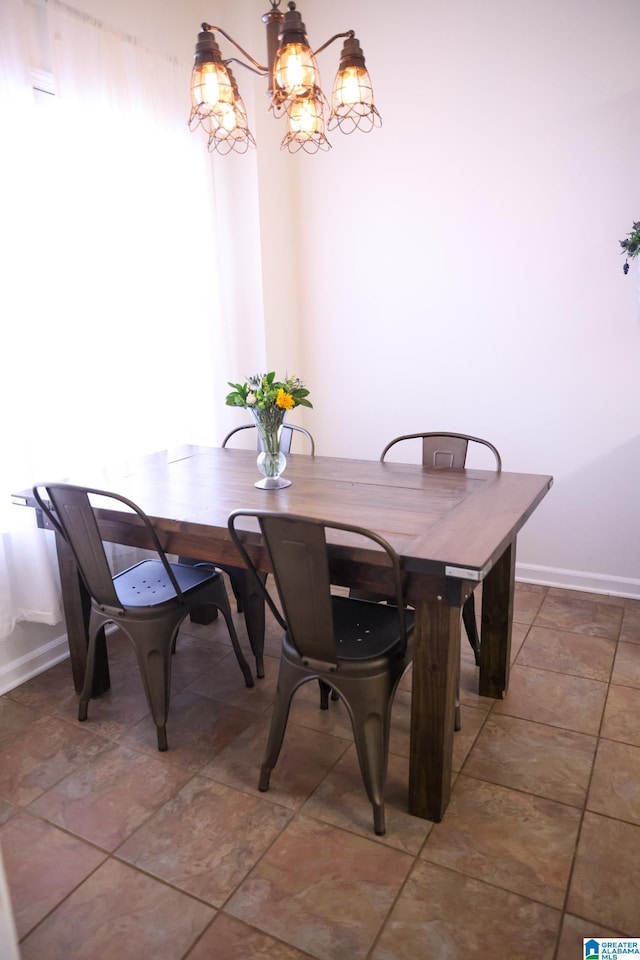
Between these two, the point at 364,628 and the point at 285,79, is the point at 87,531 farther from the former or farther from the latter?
the point at 285,79

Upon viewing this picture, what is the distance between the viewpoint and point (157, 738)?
2.23 meters

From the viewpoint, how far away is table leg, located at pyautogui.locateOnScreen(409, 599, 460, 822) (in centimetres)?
172

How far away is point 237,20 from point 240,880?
380 centimetres

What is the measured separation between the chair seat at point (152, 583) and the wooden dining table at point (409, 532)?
183 millimetres

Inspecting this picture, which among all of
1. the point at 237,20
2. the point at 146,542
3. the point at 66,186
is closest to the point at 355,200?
the point at 237,20

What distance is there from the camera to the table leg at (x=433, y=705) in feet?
5.65

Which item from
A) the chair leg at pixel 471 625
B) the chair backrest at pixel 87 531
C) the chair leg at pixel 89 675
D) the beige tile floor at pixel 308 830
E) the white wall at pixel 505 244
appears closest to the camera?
the beige tile floor at pixel 308 830

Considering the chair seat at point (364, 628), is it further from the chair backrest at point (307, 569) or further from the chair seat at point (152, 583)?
the chair seat at point (152, 583)

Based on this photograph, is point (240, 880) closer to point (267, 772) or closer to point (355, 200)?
point (267, 772)

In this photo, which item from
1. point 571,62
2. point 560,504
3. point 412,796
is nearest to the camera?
point 412,796

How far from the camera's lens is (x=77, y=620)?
2.46 metres

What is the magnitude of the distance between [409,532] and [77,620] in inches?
53.8

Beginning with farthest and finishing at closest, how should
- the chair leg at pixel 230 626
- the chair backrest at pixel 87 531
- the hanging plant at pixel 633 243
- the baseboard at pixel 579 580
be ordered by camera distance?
the baseboard at pixel 579 580 < the hanging plant at pixel 633 243 < the chair leg at pixel 230 626 < the chair backrest at pixel 87 531

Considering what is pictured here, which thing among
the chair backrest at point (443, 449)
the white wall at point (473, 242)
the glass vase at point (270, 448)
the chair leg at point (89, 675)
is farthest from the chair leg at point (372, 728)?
the white wall at point (473, 242)
